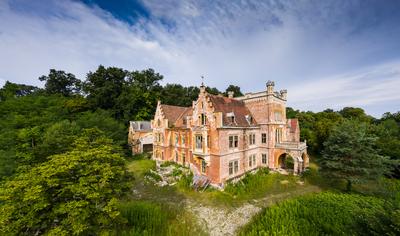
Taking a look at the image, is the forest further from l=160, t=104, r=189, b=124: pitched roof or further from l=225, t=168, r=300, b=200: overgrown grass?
l=160, t=104, r=189, b=124: pitched roof

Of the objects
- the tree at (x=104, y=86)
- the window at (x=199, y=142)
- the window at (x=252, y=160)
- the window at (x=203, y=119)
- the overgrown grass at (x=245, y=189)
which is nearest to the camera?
the overgrown grass at (x=245, y=189)

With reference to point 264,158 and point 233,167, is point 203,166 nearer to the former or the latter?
point 233,167

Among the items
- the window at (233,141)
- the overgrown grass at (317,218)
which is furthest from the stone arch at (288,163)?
the overgrown grass at (317,218)

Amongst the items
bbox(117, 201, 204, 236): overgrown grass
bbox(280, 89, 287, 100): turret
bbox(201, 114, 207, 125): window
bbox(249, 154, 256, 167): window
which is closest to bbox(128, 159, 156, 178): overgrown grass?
bbox(117, 201, 204, 236): overgrown grass

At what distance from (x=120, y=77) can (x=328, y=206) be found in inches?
2213

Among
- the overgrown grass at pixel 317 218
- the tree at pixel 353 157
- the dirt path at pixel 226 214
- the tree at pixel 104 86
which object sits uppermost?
the tree at pixel 104 86

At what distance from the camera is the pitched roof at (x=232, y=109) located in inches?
867

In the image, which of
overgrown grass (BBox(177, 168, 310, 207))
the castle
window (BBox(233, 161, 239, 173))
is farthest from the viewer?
window (BBox(233, 161, 239, 173))

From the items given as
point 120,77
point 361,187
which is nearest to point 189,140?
point 361,187

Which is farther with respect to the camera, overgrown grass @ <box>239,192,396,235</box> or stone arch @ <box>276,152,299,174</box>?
stone arch @ <box>276,152,299,174</box>

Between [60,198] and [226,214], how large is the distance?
42.2 feet

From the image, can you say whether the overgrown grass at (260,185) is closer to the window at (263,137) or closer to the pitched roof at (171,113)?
the window at (263,137)

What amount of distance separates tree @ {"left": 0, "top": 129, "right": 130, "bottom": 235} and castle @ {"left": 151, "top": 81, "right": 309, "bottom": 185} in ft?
42.3

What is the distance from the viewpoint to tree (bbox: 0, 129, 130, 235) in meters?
7.09
